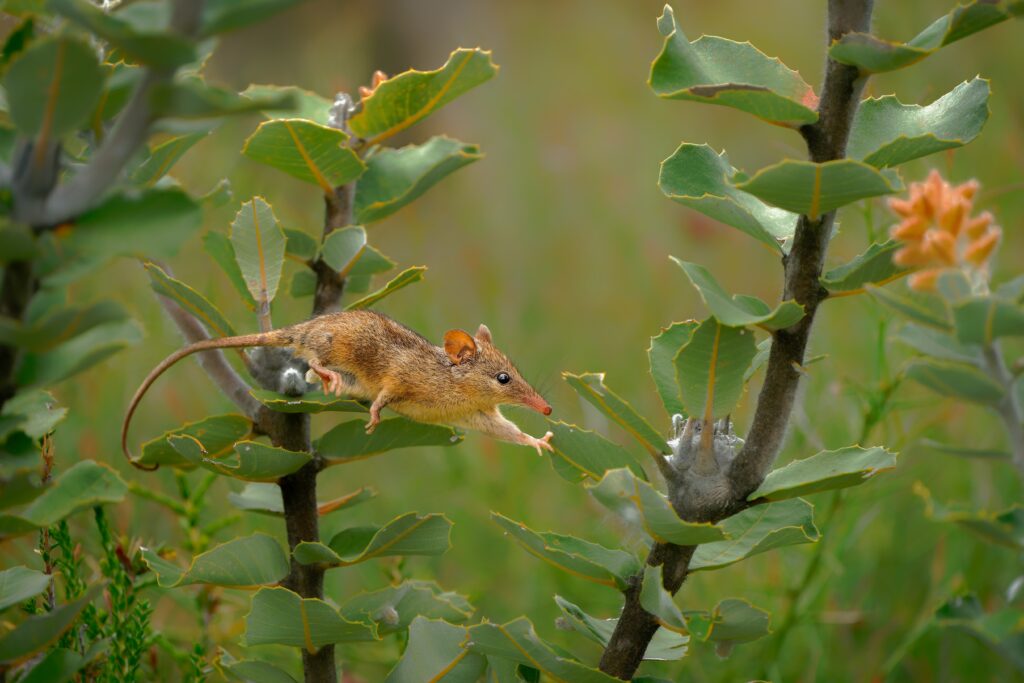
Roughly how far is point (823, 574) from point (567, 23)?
6.18 m

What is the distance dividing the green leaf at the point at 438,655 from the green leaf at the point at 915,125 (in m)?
0.88

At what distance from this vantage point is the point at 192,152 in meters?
4.88

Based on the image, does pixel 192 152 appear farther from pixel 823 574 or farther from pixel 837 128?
pixel 837 128

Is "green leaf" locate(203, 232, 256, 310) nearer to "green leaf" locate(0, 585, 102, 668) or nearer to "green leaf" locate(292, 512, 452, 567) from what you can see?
"green leaf" locate(292, 512, 452, 567)

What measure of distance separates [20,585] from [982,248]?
121 cm

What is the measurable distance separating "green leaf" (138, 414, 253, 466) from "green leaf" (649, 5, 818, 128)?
79cm

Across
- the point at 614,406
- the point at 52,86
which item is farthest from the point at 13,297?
the point at 614,406

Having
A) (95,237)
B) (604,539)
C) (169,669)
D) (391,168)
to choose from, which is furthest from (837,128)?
(604,539)

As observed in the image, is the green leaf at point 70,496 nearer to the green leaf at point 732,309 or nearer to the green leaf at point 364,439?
the green leaf at point 364,439

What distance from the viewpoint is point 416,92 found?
5.45 ft

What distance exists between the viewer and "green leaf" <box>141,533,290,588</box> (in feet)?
5.03

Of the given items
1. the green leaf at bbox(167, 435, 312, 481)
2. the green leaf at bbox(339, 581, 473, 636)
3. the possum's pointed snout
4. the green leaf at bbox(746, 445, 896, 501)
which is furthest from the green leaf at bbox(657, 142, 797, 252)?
the possum's pointed snout

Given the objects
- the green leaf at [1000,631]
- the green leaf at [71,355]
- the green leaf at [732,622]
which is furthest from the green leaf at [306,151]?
the green leaf at [1000,631]

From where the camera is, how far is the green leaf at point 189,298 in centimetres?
151
